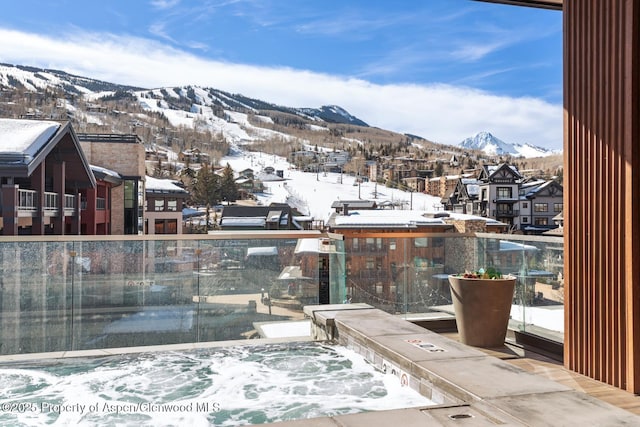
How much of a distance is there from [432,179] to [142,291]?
7597cm

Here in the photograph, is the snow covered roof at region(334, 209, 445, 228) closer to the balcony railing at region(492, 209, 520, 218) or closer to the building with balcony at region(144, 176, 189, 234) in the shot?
the building with balcony at region(144, 176, 189, 234)

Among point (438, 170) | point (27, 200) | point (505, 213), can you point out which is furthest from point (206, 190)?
point (438, 170)

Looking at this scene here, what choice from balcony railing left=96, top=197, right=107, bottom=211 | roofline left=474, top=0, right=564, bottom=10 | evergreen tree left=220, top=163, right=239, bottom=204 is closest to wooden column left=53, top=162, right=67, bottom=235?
balcony railing left=96, top=197, right=107, bottom=211

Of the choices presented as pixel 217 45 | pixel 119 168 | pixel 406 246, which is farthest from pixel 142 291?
pixel 217 45

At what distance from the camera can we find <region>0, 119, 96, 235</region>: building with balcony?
1320 cm

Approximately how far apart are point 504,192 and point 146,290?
42402 millimetres

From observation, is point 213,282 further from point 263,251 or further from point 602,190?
point 602,190

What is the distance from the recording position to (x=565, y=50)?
332 cm

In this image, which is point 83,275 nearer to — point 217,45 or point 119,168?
point 119,168

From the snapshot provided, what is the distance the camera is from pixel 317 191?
242 ft

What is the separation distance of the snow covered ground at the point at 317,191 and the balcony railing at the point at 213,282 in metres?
49.8

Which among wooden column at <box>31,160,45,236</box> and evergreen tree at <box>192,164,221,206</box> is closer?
wooden column at <box>31,160,45,236</box>

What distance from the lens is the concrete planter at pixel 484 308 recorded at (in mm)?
3973

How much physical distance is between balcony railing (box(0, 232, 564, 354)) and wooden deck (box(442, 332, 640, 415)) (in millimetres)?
357
